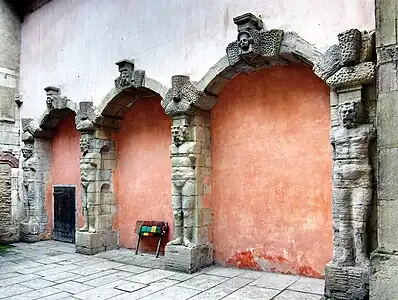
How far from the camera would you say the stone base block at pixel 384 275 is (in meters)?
2.11

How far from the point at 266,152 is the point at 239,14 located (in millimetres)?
1623

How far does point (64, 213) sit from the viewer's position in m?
6.86

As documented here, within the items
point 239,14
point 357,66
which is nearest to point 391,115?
point 357,66

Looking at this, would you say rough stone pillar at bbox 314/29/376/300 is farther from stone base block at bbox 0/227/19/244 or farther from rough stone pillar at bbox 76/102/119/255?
stone base block at bbox 0/227/19/244

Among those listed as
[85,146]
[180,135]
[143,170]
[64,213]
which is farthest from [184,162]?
[64,213]

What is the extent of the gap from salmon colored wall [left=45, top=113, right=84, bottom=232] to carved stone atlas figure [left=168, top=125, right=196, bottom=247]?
106 inches

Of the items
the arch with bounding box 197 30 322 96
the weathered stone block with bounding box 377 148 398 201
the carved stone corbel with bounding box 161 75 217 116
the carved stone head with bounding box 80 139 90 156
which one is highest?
the arch with bounding box 197 30 322 96

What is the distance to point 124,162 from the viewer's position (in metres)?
6.06

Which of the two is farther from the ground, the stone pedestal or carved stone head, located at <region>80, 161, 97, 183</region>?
carved stone head, located at <region>80, 161, 97, 183</region>

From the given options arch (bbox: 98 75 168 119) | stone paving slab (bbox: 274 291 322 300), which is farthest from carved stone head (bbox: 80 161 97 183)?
stone paving slab (bbox: 274 291 322 300)

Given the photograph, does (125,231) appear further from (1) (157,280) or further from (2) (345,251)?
(2) (345,251)

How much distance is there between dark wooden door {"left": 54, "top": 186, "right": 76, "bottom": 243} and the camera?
671cm

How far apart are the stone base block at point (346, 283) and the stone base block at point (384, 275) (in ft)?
3.33

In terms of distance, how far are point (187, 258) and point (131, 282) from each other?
694 millimetres
